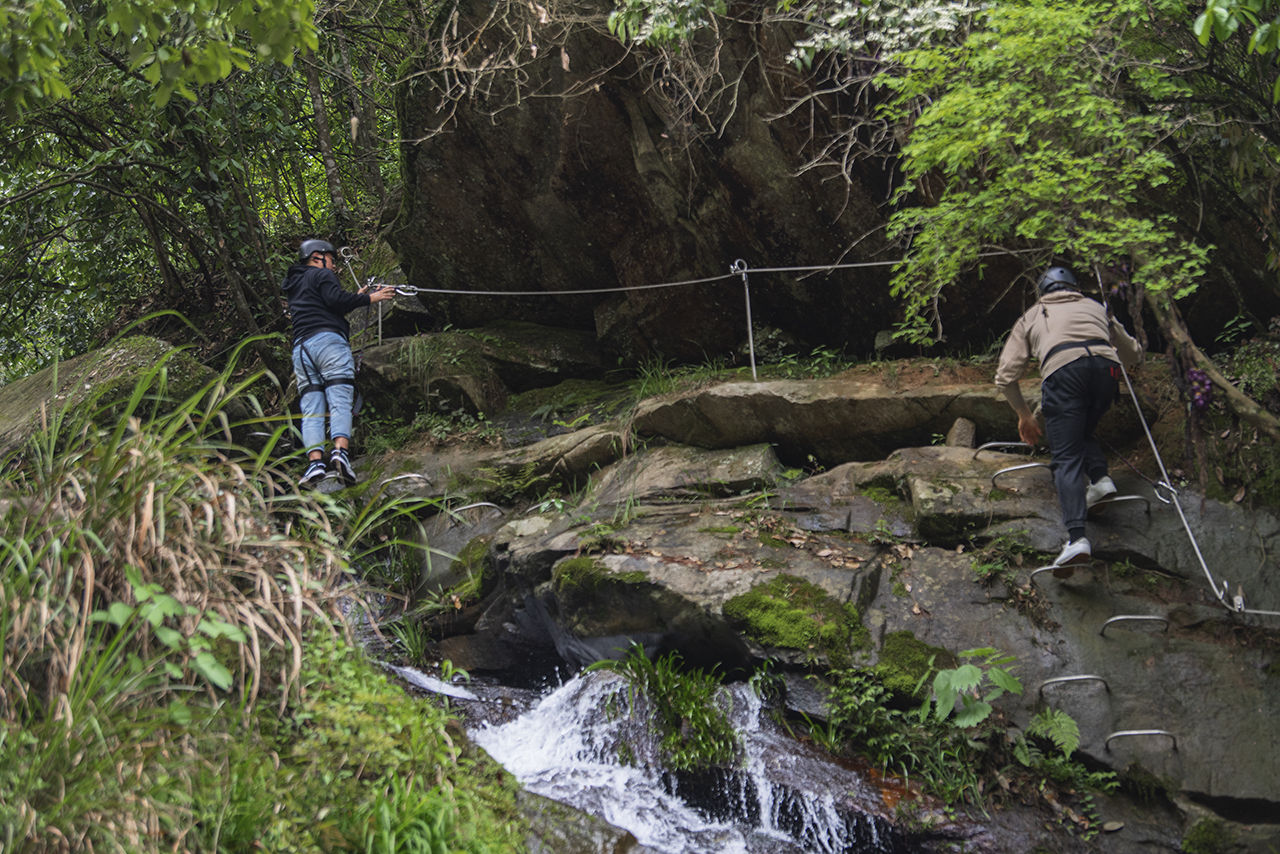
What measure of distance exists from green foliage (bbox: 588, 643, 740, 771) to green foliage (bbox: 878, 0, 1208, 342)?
10.5ft

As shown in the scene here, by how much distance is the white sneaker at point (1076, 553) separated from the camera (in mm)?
5188

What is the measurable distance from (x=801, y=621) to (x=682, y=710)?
897 millimetres

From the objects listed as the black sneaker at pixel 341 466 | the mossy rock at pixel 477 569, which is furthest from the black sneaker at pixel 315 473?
the mossy rock at pixel 477 569

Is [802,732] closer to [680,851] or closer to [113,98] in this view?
[680,851]

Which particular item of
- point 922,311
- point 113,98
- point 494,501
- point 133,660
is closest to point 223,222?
point 113,98

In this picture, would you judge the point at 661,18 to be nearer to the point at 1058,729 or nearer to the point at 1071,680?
the point at 1071,680

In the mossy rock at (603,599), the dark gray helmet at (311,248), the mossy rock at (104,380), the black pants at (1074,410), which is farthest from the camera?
the dark gray helmet at (311,248)

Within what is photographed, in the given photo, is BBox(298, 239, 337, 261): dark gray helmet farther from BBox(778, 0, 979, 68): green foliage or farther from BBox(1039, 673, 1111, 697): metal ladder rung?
BBox(1039, 673, 1111, 697): metal ladder rung

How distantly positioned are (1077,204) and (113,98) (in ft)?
33.3

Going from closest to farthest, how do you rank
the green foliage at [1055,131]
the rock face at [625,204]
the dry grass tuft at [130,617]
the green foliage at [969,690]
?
the dry grass tuft at [130,617], the green foliage at [969,690], the green foliage at [1055,131], the rock face at [625,204]

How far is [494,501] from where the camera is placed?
7816 millimetres

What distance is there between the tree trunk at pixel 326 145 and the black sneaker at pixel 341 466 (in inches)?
245

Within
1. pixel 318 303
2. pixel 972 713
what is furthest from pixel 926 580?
pixel 318 303

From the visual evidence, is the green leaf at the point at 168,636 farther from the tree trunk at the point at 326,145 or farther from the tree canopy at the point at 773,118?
the tree trunk at the point at 326,145
